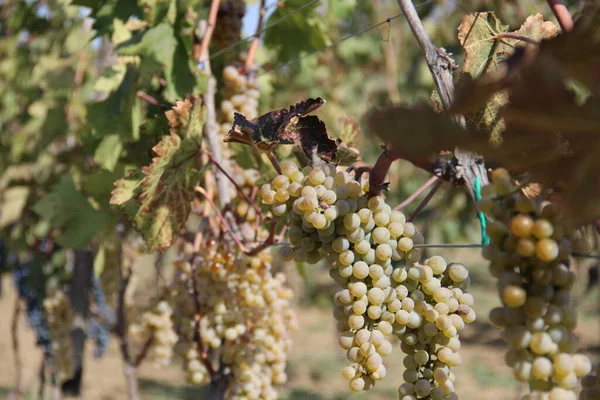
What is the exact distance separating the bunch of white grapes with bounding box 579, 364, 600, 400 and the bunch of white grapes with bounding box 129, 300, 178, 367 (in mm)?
946

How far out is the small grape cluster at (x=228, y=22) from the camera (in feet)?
5.26

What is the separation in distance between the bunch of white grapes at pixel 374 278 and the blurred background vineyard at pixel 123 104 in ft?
0.64

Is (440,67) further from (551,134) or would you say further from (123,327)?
(123,327)

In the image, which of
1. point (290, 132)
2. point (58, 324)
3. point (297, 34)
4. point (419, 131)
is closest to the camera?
point (419, 131)

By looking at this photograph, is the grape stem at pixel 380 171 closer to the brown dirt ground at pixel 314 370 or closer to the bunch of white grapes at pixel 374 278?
the bunch of white grapes at pixel 374 278

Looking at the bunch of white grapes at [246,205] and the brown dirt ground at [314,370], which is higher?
the bunch of white grapes at [246,205]

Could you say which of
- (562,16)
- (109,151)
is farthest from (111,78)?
(562,16)

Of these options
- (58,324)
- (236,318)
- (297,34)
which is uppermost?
(297,34)

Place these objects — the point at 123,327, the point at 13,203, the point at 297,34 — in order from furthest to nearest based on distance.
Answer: the point at 13,203, the point at 123,327, the point at 297,34

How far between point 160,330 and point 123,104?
0.56 m

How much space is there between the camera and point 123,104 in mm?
1529

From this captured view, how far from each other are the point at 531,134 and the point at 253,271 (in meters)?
0.84

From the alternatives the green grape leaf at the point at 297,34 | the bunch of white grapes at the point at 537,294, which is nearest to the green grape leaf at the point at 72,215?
the green grape leaf at the point at 297,34

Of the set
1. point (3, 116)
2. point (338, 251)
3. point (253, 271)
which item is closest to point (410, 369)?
point (338, 251)
